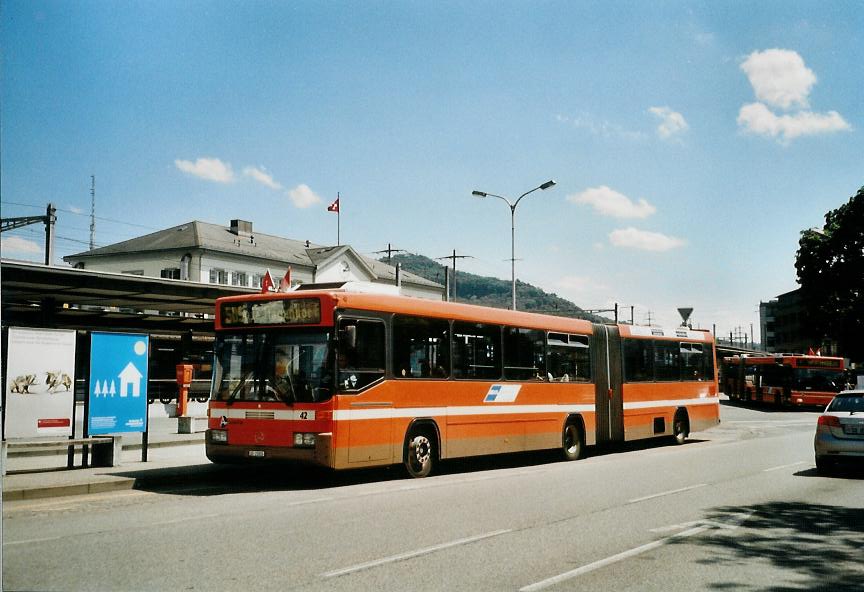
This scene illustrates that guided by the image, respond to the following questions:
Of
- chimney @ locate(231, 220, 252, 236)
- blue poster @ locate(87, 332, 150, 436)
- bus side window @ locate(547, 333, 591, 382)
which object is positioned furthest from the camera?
chimney @ locate(231, 220, 252, 236)

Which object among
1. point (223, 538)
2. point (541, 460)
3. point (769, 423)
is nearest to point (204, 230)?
point (769, 423)

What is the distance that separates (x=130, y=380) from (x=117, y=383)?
248mm

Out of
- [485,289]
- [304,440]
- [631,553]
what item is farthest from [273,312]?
[485,289]

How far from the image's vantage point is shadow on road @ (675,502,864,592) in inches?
268

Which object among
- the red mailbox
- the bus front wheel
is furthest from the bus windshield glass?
the red mailbox

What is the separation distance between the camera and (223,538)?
8.12 metres

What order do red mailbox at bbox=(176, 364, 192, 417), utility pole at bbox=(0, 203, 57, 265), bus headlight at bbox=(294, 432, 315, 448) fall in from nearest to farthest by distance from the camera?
1. bus headlight at bbox=(294, 432, 315, 448)
2. red mailbox at bbox=(176, 364, 192, 417)
3. utility pole at bbox=(0, 203, 57, 265)

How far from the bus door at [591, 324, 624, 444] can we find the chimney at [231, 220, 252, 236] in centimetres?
5897

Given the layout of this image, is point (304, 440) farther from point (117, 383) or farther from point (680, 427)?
point (680, 427)

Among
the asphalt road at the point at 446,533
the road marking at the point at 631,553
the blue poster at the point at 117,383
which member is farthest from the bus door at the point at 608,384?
the blue poster at the point at 117,383

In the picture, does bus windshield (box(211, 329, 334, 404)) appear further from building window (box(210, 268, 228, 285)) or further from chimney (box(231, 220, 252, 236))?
chimney (box(231, 220, 252, 236))

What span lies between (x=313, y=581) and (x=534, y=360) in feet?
37.3

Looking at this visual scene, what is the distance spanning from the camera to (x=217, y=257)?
69438 millimetres

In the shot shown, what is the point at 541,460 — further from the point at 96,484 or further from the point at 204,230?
the point at 204,230
